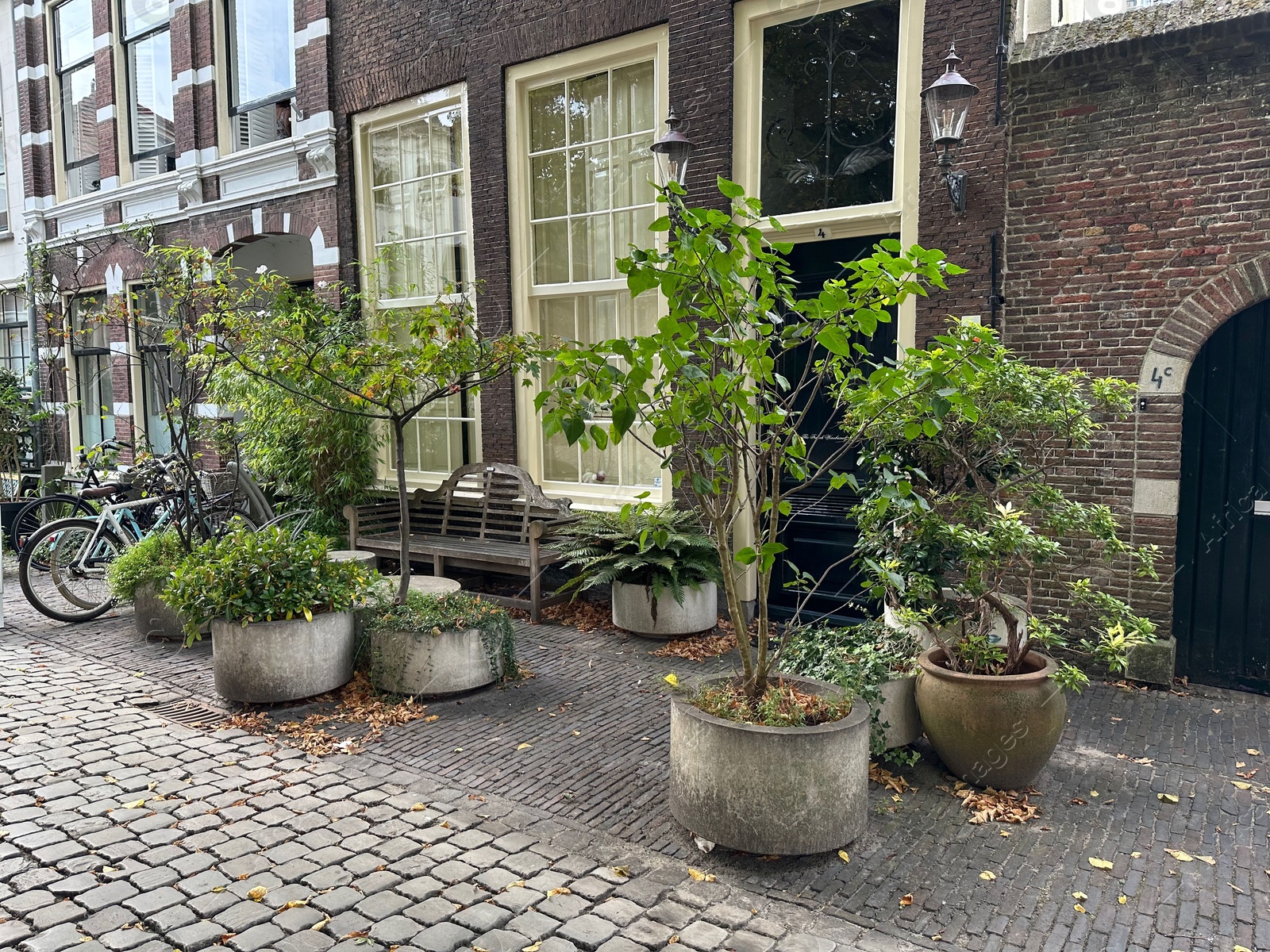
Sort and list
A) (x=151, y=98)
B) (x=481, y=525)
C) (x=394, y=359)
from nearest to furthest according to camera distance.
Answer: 1. (x=394, y=359)
2. (x=481, y=525)
3. (x=151, y=98)

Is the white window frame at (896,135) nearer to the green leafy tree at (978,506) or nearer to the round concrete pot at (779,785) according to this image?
the green leafy tree at (978,506)

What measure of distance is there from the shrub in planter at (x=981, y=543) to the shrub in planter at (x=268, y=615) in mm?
Answer: 3338

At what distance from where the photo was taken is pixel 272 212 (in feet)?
37.4

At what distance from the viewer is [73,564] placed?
7.84 m

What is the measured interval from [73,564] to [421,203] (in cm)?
506

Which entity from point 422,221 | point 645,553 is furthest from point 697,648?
point 422,221

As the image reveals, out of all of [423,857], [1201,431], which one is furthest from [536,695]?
[1201,431]

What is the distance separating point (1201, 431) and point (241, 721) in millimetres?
6393

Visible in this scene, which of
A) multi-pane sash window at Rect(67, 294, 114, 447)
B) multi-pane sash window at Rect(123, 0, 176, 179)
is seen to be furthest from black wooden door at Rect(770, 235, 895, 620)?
multi-pane sash window at Rect(67, 294, 114, 447)

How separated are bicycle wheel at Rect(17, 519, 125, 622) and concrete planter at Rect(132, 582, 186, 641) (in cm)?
98

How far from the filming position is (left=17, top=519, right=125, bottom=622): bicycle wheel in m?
7.73

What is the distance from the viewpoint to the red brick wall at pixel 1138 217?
18.4ft

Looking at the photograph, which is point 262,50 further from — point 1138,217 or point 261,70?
point 1138,217

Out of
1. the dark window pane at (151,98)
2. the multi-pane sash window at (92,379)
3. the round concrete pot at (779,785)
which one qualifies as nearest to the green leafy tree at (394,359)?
the round concrete pot at (779,785)
